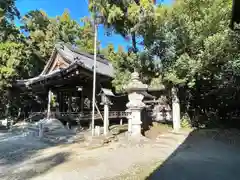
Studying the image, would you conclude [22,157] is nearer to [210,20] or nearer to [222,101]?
[210,20]

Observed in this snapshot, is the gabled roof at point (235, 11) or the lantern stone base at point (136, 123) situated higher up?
the gabled roof at point (235, 11)

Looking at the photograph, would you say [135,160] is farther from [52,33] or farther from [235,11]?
[52,33]

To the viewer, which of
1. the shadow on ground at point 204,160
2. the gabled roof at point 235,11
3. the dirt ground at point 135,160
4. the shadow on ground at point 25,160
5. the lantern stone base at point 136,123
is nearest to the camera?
the gabled roof at point 235,11

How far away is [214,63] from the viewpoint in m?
12.9

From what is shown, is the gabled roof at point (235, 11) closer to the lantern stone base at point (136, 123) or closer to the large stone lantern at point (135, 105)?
the large stone lantern at point (135, 105)

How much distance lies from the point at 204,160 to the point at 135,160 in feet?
7.15

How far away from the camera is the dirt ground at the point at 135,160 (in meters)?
6.68

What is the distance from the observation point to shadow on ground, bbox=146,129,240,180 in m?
6.20

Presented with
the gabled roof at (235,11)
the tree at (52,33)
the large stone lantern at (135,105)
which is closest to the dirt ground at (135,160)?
the large stone lantern at (135,105)

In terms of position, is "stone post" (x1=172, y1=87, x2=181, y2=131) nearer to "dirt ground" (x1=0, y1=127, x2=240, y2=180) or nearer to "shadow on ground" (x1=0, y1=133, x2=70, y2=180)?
"dirt ground" (x1=0, y1=127, x2=240, y2=180)

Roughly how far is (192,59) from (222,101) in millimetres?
4699

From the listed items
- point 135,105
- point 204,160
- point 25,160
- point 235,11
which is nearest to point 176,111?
point 135,105

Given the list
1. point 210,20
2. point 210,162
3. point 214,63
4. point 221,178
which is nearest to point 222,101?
point 214,63

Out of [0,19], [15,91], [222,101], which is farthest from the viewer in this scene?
[15,91]
